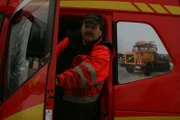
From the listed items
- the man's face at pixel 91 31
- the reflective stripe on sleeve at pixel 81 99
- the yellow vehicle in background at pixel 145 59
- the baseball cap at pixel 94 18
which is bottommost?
the reflective stripe on sleeve at pixel 81 99

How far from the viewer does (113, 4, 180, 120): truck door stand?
2998 millimetres

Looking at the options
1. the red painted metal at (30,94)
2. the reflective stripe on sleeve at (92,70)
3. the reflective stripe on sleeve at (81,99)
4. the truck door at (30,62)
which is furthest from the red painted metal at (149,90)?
the red painted metal at (30,94)

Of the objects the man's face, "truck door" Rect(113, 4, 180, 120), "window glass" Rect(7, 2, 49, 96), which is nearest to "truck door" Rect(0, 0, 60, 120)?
"window glass" Rect(7, 2, 49, 96)

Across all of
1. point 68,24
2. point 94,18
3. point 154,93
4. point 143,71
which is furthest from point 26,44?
point 154,93

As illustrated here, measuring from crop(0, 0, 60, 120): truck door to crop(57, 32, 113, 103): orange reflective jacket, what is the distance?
0.24 metres

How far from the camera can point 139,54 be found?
10.2 feet

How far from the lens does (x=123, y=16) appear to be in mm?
3178

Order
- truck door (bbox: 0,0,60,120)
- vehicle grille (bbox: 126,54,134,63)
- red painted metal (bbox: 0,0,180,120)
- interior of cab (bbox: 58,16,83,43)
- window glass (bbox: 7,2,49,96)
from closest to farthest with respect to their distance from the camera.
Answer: truck door (bbox: 0,0,60,120) < window glass (bbox: 7,2,49,96) < red painted metal (bbox: 0,0,180,120) < vehicle grille (bbox: 126,54,134,63) < interior of cab (bbox: 58,16,83,43)

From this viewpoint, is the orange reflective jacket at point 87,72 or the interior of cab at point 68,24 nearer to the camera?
the orange reflective jacket at point 87,72

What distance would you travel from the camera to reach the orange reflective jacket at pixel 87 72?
244 cm

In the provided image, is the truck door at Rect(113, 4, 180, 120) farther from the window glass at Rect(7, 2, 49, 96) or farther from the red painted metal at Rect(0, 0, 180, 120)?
the window glass at Rect(7, 2, 49, 96)

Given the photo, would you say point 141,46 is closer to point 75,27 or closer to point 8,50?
point 75,27

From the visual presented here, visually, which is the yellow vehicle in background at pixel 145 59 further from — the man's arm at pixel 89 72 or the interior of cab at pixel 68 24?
the interior of cab at pixel 68 24

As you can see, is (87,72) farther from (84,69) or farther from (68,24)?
(68,24)
